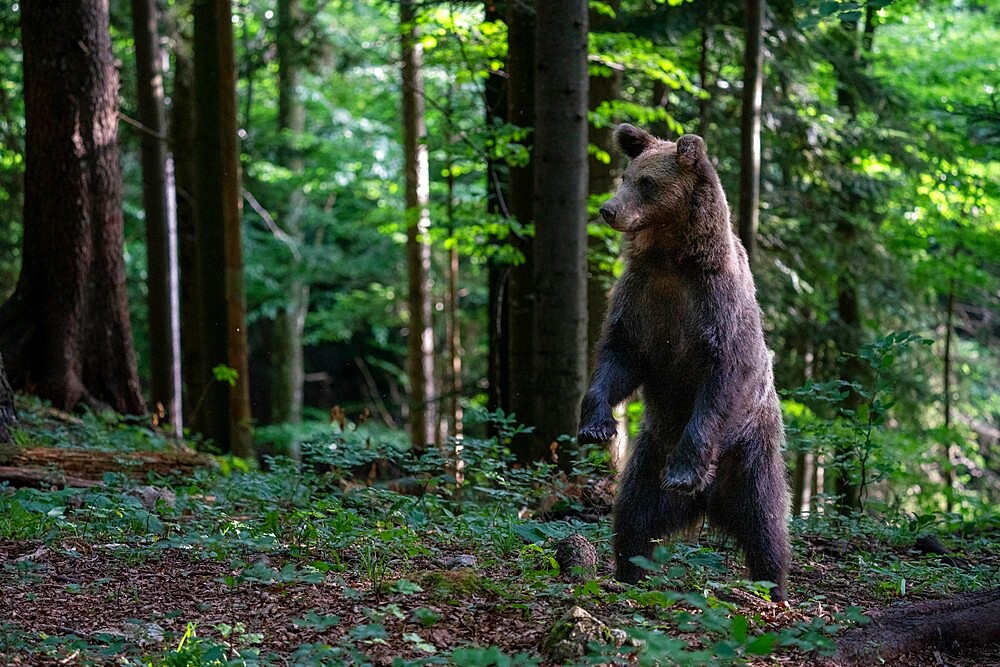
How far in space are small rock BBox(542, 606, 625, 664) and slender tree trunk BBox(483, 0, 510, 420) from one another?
6.80 meters

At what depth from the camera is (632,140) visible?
5938 mm

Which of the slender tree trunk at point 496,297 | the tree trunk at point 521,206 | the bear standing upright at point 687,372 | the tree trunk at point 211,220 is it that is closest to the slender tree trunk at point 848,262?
the slender tree trunk at point 496,297

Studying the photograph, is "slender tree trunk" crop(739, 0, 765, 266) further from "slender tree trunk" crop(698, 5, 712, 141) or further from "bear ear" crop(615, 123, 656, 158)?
"bear ear" crop(615, 123, 656, 158)

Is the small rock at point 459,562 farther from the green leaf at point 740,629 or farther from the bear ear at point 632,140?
the bear ear at point 632,140

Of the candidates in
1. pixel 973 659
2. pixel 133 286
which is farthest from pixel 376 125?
pixel 973 659

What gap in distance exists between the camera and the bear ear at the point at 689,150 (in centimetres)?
546

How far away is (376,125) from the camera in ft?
86.3

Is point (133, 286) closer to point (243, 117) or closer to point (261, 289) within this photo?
point (261, 289)

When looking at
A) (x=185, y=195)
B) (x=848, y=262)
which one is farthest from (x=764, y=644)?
(x=185, y=195)

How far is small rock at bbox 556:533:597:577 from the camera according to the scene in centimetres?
525

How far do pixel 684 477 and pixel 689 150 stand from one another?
5.82 ft

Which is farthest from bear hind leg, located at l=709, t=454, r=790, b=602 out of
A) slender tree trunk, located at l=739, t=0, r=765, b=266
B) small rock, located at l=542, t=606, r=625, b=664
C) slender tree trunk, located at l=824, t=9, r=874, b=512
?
slender tree trunk, located at l=824, t=9, r=874, b=512

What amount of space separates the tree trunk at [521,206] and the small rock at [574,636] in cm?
529

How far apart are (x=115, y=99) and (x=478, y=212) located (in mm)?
4445
